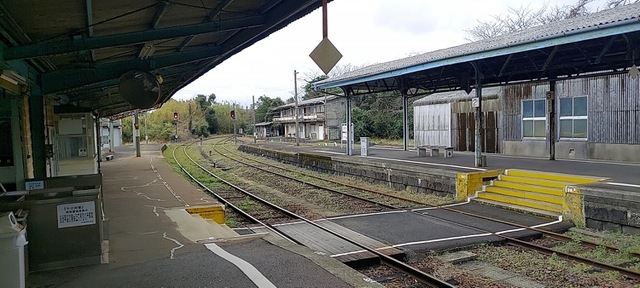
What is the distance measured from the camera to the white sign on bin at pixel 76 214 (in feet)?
15.1

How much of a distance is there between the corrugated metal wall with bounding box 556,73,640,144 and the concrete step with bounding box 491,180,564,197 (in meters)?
6.20


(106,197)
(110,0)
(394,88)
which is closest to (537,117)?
(394,88)

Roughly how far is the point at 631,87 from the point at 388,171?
8.41 meters

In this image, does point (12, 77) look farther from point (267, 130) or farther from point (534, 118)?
point (267, 130)

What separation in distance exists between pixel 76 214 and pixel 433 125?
21.7 m

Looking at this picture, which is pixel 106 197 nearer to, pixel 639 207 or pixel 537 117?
pixel 639 207

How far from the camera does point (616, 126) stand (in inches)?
595

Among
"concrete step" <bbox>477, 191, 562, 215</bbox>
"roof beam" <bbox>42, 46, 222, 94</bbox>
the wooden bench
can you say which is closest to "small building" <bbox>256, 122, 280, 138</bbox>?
the wooden bench

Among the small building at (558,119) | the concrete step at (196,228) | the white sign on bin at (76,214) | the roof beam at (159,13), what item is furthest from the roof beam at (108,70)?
the small building at (558,119)

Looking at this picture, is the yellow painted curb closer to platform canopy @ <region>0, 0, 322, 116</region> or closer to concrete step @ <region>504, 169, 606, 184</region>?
Answer: platform canopy @ <region>0, 0, 322, 116</region>

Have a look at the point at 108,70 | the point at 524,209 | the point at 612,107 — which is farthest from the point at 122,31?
the point at 612,107

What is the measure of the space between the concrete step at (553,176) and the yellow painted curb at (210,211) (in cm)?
777

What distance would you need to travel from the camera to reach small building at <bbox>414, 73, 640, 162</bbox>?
48.9 ft

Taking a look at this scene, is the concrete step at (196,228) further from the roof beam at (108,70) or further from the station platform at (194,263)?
the roof beam at (108,70)
